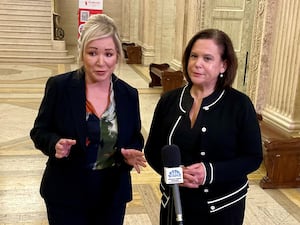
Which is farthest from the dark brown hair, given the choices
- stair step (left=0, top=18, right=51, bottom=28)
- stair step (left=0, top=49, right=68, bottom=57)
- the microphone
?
stair step (left=0, top=18, right=51, bottom=28)

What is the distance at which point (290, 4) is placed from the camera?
4.90 metres

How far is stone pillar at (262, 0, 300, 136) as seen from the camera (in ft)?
15.8

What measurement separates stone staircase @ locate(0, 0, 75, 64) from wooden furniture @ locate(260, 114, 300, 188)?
995 cm

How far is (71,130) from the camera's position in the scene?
199cm

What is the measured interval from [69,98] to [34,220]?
2092 mm

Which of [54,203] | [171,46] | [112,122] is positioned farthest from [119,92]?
[171,46]

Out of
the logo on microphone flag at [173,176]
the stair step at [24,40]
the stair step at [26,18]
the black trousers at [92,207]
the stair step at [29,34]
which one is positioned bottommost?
the stair step at [24,40]

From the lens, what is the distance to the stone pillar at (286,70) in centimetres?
482

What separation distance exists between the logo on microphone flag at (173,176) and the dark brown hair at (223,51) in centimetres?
73

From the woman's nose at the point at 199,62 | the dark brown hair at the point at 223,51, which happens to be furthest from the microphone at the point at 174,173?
the dark brown hair at the point at 223,51

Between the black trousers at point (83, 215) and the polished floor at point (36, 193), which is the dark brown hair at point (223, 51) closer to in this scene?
the polished floor at point (36, 193)

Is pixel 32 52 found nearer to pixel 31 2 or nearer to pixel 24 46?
pixel 24 46

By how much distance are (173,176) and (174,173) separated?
0.01 metres

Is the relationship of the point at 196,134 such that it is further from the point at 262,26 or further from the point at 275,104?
A: the point at 262,26
